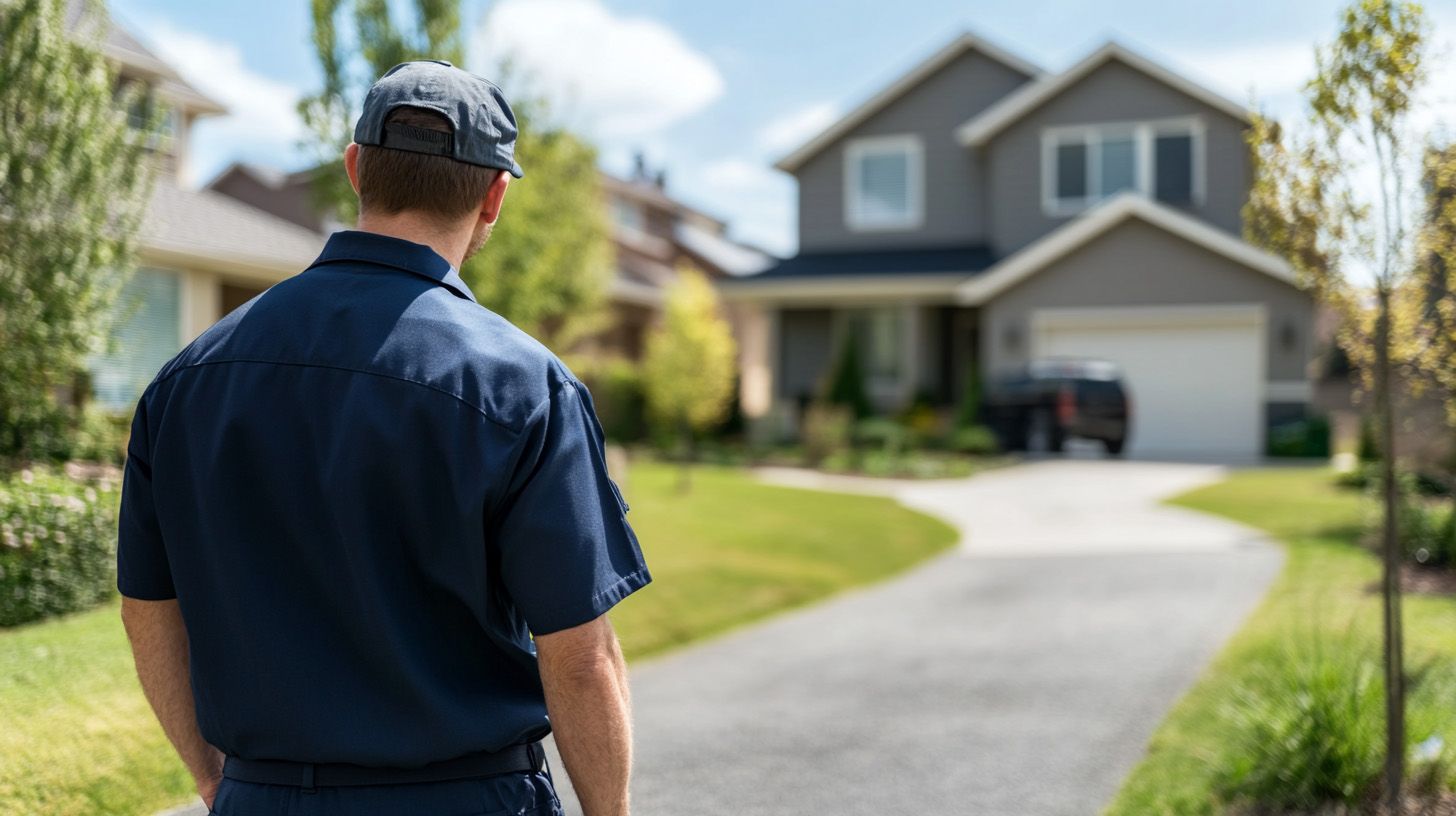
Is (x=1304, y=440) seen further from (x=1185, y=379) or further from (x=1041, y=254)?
(x=1041, y=254)

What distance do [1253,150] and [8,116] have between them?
789 centimetres

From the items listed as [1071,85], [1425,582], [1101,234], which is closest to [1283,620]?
[1425,582]

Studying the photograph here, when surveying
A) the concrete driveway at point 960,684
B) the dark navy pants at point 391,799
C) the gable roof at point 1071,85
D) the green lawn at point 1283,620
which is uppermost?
the gable roof at point 1071,85

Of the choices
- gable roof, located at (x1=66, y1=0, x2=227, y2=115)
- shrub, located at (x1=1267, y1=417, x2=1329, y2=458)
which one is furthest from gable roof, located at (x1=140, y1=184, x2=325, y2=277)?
shrub, located at (x1=1267, y1=417, x2=1329, y2=458)

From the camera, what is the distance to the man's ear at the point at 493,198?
6.91ft

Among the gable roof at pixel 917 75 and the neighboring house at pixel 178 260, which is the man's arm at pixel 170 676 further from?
the gable roof at pixel 917 75

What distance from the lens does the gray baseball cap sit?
1.98 metres

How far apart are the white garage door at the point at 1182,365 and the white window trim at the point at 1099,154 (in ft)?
9.23

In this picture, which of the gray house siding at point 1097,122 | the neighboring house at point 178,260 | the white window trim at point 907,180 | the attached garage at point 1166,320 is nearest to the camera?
the neighboring house at point 178,260

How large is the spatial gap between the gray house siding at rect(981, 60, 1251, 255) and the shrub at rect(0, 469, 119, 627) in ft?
65.5

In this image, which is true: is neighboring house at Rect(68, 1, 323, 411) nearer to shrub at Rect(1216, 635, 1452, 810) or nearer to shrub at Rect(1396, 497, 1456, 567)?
shrub at Rect(1396, 497, 1456, 567)

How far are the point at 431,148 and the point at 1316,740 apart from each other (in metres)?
4.35

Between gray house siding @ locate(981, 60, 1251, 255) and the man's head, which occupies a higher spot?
gray house siding @ locate(981, 60, 1251, 255)

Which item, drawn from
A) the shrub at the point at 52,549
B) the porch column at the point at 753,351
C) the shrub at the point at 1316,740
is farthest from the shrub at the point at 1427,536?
the porch column at the point at 753,351
